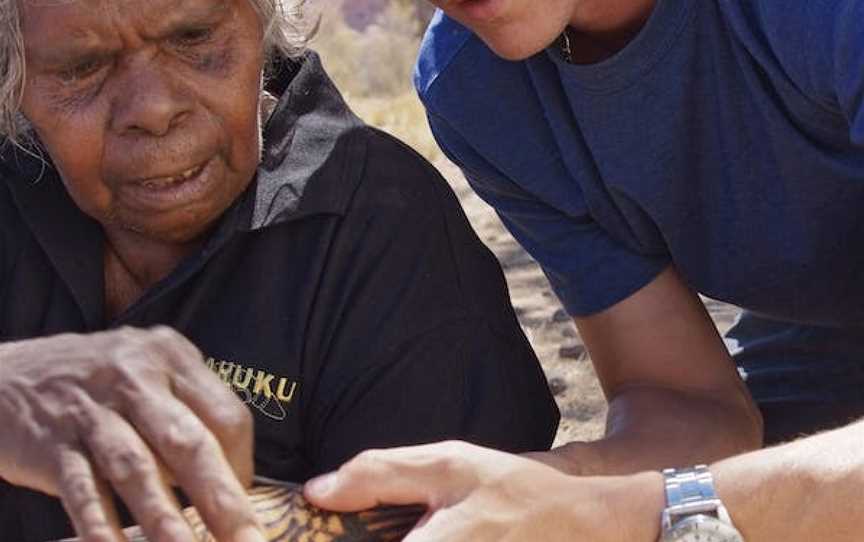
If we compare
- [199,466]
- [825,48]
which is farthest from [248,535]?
[825,48]

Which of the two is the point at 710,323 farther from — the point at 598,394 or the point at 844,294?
the point at 598,394

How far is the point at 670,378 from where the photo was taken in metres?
Result: 3.06

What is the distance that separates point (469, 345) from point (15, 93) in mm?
842

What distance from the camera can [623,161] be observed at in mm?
2980

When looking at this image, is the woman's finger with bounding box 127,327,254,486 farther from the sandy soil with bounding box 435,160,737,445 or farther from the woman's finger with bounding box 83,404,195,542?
the sandy soil with bounding box 435,160,737,445

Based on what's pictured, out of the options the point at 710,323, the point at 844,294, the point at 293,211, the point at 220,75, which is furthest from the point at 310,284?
the point at 844,294

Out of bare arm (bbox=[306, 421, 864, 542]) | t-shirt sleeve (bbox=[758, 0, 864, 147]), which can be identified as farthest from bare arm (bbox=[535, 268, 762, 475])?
t-shirt sleeve (bbox=[758, 0, 864, 147])

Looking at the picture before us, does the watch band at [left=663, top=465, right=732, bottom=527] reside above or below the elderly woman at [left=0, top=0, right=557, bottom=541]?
below

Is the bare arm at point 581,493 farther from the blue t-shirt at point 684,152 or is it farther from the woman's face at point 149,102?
the woman's face at point 149,102

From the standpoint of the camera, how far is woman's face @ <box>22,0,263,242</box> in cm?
268

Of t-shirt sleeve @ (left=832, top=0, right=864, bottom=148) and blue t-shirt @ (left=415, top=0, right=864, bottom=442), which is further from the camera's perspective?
blue t-shirt @ (left=415, top=0, right=864, bottom=442)

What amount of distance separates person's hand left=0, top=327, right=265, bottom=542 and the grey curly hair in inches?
23.6

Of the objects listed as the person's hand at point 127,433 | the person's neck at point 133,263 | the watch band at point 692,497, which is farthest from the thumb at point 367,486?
the person's neck at point 133,263

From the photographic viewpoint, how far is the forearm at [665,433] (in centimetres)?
278
